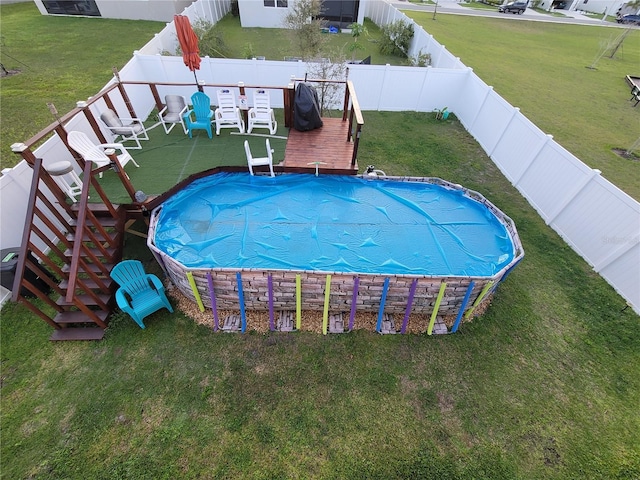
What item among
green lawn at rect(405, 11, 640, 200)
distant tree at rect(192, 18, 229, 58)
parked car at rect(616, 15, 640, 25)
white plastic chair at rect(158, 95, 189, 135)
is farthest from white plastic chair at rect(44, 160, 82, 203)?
parked car at rect(616, 15, 640, 25)

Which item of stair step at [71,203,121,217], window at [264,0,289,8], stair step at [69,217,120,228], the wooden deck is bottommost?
stair step at [69,217,120,228]

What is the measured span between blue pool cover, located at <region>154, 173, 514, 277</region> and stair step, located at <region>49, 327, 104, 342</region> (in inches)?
62.9

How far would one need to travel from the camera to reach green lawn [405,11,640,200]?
975cm

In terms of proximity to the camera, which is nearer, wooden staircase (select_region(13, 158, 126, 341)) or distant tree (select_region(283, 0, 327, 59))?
wooden staircase (select_region(13, 158, 126, 341))

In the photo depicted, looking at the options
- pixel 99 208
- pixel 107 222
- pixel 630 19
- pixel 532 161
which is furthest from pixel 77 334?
pixel 630 19

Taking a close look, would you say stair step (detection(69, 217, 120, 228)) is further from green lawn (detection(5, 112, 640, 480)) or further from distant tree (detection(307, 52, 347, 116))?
distant tree (detection(307, 52, 347, 116))

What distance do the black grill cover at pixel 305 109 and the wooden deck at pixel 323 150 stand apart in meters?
0.19

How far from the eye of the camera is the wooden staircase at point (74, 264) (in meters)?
4.08

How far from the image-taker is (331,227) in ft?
18.3

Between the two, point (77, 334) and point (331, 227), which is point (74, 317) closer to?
point (77, 334)

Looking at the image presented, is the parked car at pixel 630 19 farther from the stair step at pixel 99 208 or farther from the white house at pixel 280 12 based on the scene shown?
the stair step at pixel 99 208

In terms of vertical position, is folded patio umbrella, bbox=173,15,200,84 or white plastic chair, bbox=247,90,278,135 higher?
folded patio umbrella, bbox=173,15,200,84

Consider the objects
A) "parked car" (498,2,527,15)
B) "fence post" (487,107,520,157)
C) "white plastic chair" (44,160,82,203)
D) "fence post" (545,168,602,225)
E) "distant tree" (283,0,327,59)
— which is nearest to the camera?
"white plastic chair" (44,160,82,203)

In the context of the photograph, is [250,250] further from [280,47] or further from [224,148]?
[280,47]
